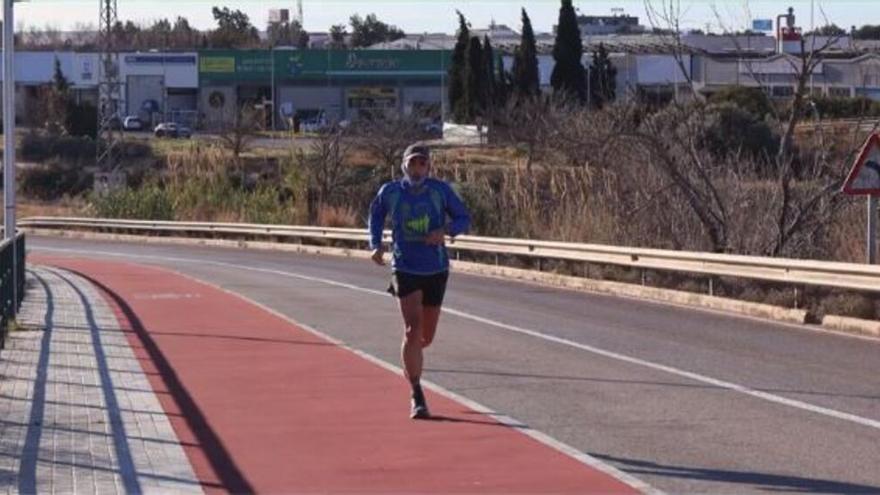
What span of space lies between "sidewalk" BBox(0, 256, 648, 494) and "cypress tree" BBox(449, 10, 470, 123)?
5819 cm

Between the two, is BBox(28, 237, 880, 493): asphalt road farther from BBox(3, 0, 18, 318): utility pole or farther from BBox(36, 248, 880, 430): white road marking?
BBox(3, 0, 18, 318): utility pole

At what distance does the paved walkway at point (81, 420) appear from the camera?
31.8 ft

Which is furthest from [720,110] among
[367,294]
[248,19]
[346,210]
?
[248,19]

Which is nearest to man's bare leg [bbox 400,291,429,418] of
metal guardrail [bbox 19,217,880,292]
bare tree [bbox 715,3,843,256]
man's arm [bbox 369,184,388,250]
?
man's arm [bbox 369,184,388,250]

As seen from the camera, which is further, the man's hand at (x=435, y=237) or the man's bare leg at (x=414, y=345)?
the man's bare leg at (x=414, y=345)

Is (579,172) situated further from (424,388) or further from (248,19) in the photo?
(248,19)

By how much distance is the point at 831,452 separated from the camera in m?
10.2

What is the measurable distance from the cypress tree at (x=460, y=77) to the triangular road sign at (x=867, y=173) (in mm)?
55099

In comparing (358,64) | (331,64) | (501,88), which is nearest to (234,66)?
(331,64)

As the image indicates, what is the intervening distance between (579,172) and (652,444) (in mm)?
24350

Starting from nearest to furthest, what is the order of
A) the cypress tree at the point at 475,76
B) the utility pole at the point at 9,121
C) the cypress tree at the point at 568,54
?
the utility pole at the point at 9,121, the cypress tree at the point at 568,54, the cypress tree at the point at 475,76

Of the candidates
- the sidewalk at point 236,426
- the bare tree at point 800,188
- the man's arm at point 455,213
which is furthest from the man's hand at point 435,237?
the bare tree at point 800,188

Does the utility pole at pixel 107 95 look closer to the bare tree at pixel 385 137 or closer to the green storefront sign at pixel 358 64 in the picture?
the bare tree at pixel 385 137

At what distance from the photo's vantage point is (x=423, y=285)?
Result: 37.9 feet
